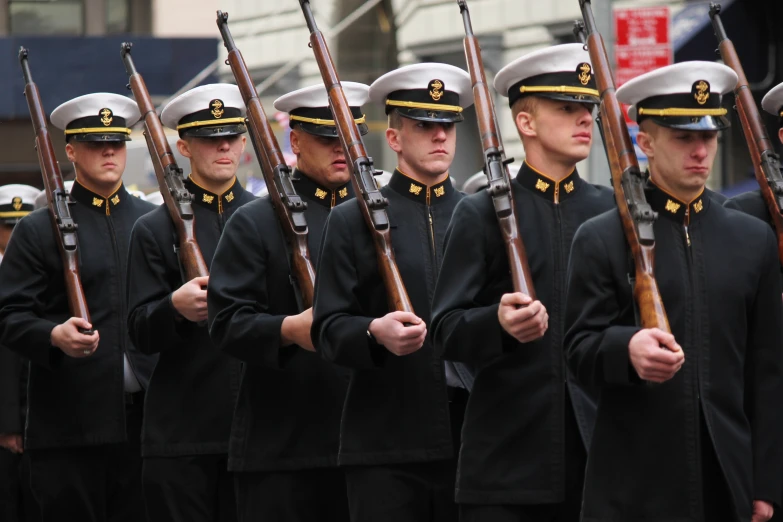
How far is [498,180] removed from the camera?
681cm

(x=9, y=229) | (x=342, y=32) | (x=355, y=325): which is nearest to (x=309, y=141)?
(x=355, y=325)

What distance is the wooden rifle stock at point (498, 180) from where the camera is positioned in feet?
21.7

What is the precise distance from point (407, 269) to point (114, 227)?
2933 mm

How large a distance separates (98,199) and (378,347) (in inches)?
129

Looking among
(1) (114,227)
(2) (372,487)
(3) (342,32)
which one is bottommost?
(2) (372,487)

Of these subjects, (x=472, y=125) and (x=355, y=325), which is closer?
(x=355, y=325)

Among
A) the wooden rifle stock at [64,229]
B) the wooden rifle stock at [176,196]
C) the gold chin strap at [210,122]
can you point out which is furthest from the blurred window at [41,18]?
the gold chin strap at [210,122]

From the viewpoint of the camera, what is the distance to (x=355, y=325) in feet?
23.2

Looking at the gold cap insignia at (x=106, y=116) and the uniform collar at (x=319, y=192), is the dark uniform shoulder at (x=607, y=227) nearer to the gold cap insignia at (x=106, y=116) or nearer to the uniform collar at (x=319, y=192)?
the uniform collar at (x=319, y=192)

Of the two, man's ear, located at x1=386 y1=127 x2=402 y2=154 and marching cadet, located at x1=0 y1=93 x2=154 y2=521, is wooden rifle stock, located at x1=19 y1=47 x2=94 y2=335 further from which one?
man's ear, located at x1=386 y1=127 x2=402 y2=154

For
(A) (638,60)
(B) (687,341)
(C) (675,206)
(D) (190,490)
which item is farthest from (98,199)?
(B) (687,341)

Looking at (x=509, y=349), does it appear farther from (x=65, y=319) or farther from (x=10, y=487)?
(x=10, y=487)

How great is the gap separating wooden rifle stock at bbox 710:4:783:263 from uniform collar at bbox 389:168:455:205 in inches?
56.0

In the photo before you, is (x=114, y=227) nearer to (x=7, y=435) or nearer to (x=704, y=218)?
(x=7, y=435)
